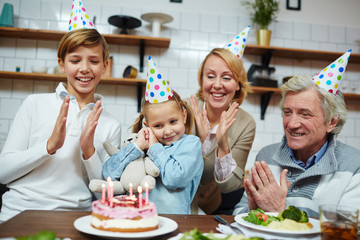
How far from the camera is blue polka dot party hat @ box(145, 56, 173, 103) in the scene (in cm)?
162

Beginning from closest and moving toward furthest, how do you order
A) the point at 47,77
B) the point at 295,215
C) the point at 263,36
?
the point at 295,215 → the point at 47,77 → the point at 263,36

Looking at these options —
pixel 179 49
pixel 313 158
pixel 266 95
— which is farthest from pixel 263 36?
pixel 313 158

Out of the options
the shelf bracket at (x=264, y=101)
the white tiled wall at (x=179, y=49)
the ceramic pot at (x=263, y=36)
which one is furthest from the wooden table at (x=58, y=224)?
the ceramic pot at (x=263, y=36)

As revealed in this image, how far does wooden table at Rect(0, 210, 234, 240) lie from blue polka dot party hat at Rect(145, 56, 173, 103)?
0.61 meters

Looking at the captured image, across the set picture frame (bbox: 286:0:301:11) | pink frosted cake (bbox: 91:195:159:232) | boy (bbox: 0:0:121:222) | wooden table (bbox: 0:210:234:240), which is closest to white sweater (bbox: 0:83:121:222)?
boy (bbox: 0:0:121:222)

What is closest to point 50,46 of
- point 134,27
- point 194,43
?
point 134,27

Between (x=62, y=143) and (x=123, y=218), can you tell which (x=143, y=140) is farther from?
(x=123, y=218)

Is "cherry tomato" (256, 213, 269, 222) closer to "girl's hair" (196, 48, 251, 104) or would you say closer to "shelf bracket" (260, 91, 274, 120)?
"girl's hair" (196, 48, 251, 104)

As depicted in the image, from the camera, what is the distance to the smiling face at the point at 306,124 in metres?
1.64

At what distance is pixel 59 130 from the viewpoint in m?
1.43

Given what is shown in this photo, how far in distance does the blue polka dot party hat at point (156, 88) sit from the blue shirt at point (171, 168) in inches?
9.4

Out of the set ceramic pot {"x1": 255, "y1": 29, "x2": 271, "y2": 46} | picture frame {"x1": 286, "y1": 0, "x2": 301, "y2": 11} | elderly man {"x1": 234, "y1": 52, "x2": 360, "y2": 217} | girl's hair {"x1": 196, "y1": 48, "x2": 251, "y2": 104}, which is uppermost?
picture frame {"x1": 286, "y1": 0, "x2": 301, "y2": 11}

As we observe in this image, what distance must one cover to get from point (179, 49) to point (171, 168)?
2249mm

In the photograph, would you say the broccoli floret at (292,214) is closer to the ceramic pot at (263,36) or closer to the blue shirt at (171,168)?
the blue shirt at (171,168)
